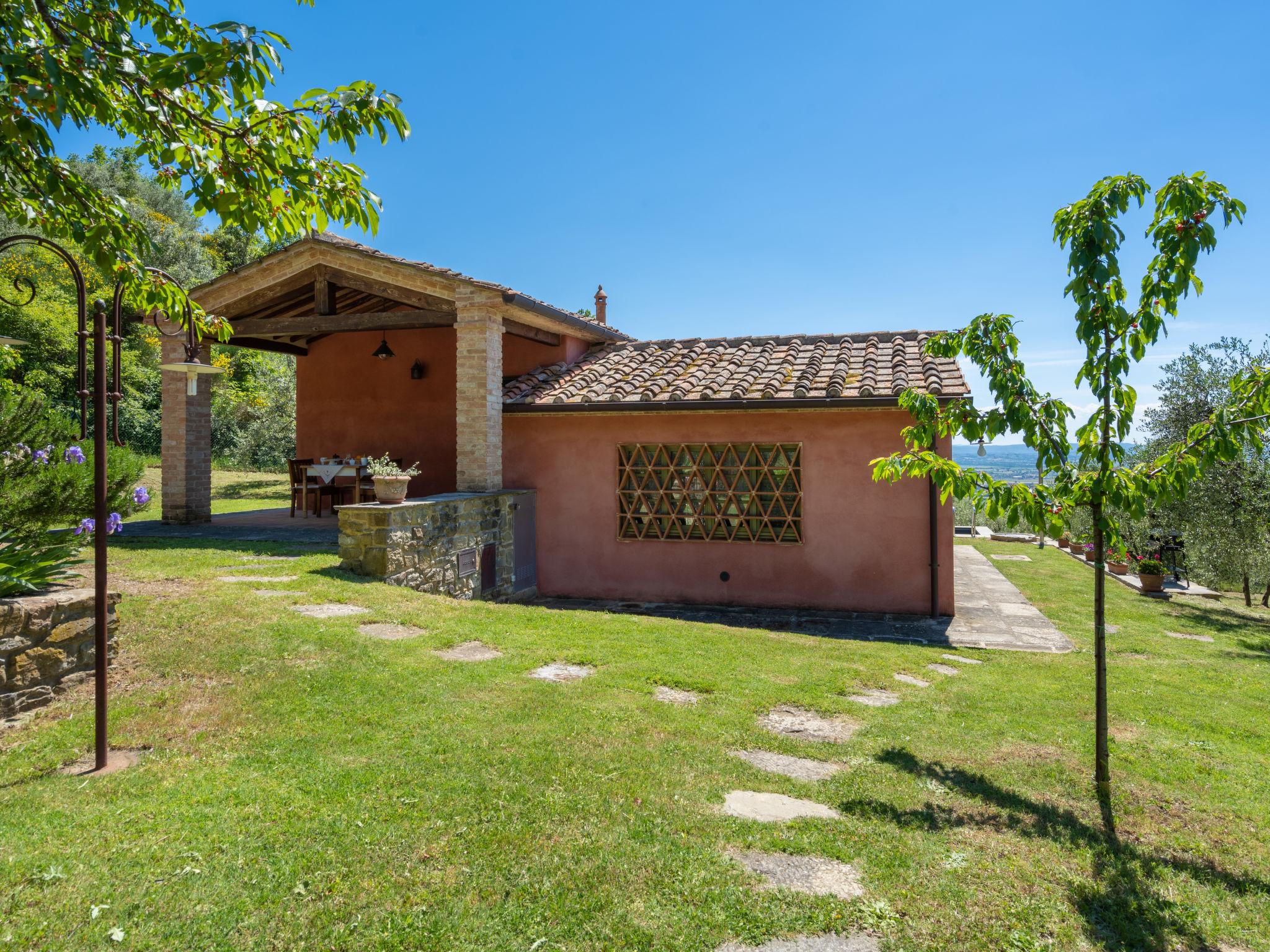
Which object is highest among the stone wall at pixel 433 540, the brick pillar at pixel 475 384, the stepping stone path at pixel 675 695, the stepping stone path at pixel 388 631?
the brick pillar at pixel 475 384

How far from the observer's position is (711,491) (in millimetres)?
9109

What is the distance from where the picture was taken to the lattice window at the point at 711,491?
881 centimetres

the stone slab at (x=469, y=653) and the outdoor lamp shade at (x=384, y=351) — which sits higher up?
the outdoor lamp shade at (x=384, y=351)

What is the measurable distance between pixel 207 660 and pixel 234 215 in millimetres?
2825

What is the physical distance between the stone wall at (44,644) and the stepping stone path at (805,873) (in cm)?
346

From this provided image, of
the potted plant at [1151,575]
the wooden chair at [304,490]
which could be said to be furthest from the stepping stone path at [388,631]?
the potted plant at [1151,575]

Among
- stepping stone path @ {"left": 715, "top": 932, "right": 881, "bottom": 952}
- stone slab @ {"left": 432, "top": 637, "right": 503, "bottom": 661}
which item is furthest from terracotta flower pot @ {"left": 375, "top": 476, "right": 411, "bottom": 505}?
stepping stone path @ {"left": 715, "top": 932, "right": 881, "bottom": 952}

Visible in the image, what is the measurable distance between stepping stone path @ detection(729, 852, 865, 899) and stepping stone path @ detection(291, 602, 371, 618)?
4.16 meters

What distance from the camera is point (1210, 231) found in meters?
2.96

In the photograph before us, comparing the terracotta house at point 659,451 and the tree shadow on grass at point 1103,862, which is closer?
the tree shadow on grass at point 1103,862

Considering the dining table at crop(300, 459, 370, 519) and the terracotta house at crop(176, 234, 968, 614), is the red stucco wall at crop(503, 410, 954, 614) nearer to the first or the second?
the terracotta house at crop(176, 234, 968, 614)

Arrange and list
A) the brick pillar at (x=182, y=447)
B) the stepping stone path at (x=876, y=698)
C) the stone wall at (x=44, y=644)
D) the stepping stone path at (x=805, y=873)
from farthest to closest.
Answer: the brick pillar at (x=182, y=447), the stepping stone path at (x=876, y=698), the stone wall at (x=44, y=644), the stepping stone path at (x=805, y=873)

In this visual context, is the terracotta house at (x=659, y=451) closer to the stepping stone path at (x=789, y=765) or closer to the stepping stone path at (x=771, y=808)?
the stepping stone path at (x=789, y=765)

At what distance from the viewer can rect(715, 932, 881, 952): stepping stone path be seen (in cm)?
211
